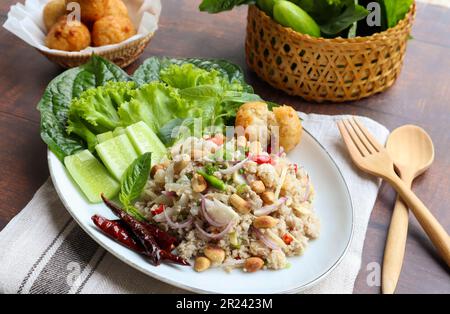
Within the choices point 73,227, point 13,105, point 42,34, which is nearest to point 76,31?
point 42,34

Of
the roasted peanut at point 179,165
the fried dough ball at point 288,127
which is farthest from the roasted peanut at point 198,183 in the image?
the fried dough ball at point 288,127

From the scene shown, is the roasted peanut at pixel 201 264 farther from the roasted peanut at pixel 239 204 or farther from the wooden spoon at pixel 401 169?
the wooden spoon at pixel 401 169

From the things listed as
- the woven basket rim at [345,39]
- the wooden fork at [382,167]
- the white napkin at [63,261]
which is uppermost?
the woven basket rim at [345,39]

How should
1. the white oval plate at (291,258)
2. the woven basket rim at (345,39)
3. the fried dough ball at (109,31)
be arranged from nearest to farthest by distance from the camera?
1. the white oval plate at (291,258)
2. the woven basket rim at (345,39)
3. the fried dough ball at (109,31)

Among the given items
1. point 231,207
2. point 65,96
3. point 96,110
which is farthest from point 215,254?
point 65,96
